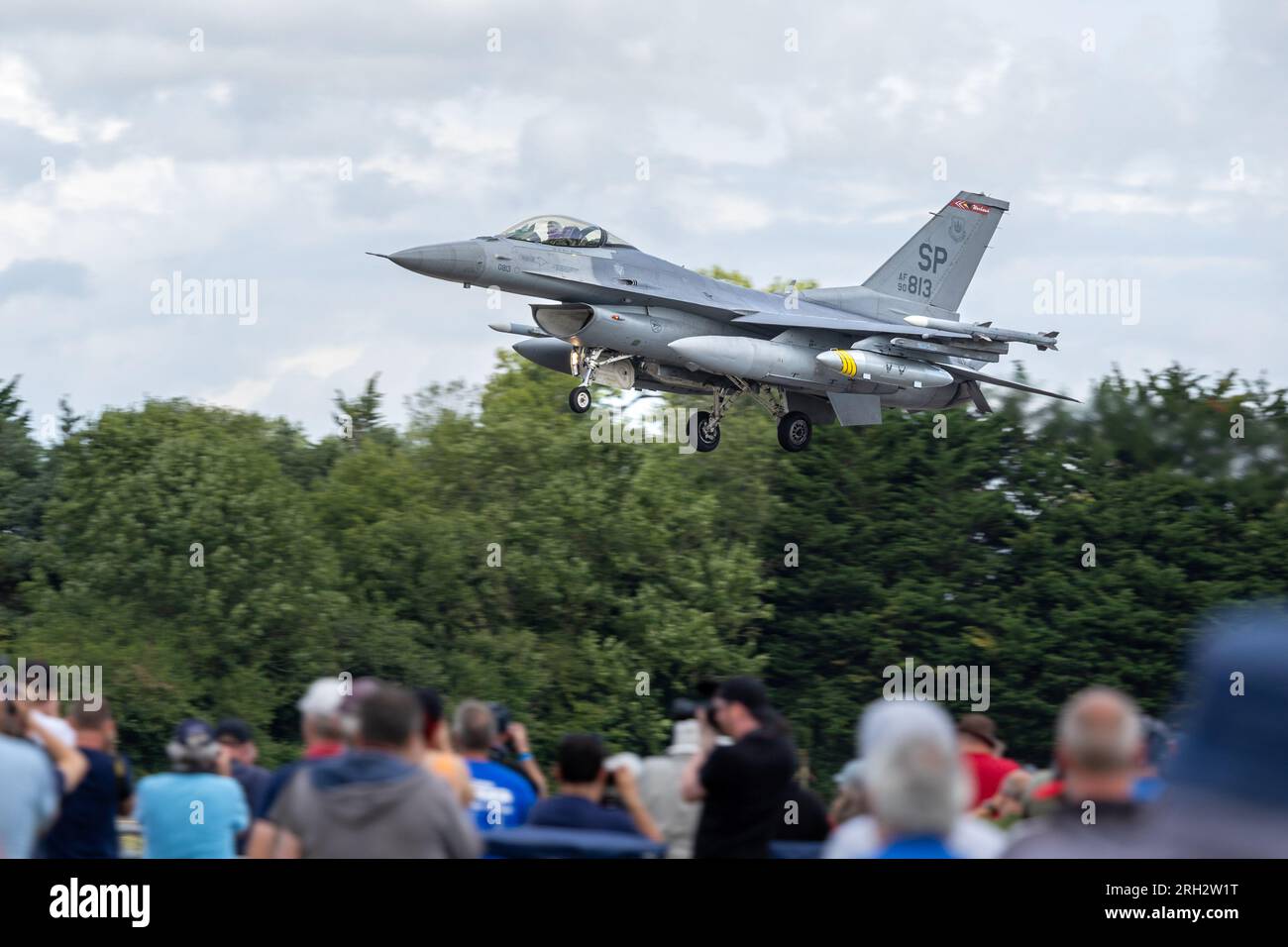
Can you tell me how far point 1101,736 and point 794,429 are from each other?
2425 cm

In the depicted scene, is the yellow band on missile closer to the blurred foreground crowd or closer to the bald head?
the blurred foreground crowd

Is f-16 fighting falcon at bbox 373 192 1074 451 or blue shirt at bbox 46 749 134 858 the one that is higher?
f-16 fighting falcon at bbox 373 192 1074 451

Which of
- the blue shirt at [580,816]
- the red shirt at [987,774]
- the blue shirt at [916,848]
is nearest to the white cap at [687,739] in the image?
the blue shirt at [580,816]

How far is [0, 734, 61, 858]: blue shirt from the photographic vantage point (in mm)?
5996

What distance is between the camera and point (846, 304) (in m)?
29.8

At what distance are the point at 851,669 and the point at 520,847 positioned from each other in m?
39.9

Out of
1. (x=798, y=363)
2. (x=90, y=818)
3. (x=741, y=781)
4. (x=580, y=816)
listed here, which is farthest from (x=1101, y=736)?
(x=798, y=363)

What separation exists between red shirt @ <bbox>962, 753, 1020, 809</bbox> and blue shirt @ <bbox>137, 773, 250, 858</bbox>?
13.5 feet

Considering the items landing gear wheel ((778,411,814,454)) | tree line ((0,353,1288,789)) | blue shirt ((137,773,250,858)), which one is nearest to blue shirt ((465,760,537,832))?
blue shirt ((137,773,250,858))

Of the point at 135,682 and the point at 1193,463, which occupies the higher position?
the point at 1193,463

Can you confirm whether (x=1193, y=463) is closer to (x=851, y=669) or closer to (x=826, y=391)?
(x=851, y=669)
